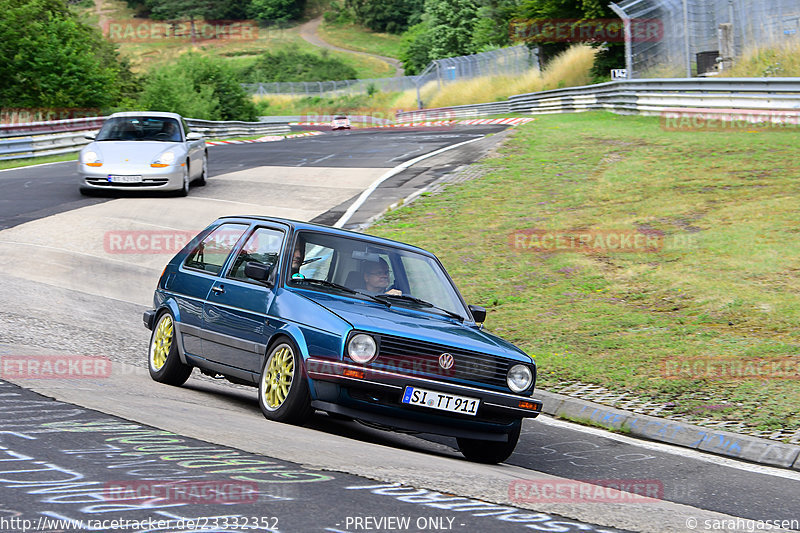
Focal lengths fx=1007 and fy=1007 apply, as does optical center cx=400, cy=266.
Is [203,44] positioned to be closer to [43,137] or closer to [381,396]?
[43,137]

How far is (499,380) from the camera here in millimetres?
7102

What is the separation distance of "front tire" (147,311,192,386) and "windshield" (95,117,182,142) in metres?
11.4

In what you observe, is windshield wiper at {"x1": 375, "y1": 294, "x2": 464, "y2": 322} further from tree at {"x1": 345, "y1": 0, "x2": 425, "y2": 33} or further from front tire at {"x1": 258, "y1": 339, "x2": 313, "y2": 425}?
tree at {"x1": 345, "y1": 0, "x2": 425, "y2": 33}

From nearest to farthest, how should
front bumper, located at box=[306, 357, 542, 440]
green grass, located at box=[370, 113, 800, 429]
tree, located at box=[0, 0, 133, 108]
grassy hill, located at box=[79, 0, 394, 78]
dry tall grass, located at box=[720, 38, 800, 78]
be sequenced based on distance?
front bumper, located at box=[306, 357, 542, 440] < green grass, located at box=[370, 113, 800, 429] < dry tall grass, located at box=[720, 38, 800, 78] < tree, located at box=[0, 0, 133, 108] < grassy hill, located at box=[79, 0, 394, 78]

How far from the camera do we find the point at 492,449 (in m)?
7.19

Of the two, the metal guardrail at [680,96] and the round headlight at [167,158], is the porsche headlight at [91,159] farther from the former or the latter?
the metal guardrail at [680,96]

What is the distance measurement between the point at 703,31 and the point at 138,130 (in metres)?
19.9

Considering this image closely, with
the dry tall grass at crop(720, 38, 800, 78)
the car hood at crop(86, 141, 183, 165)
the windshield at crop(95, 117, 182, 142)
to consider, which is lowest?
the car hood at crop(86, 141, 183, 165)

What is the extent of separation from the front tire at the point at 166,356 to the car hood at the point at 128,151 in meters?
10.7

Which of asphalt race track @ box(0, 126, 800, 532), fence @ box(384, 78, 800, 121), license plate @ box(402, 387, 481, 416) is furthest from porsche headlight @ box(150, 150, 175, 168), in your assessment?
fence @ box(384, 78, 800, 121)

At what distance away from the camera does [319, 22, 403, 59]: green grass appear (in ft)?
468

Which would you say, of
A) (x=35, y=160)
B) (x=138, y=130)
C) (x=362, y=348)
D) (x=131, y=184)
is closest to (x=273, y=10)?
(x=35, y=160)

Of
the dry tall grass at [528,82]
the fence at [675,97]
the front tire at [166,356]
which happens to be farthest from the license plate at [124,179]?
the dry tall grass at [528,82]

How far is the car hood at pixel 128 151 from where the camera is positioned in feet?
63.1
